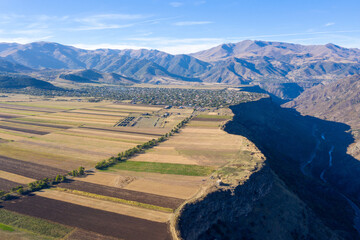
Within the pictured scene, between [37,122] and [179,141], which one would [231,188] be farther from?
[37,122]

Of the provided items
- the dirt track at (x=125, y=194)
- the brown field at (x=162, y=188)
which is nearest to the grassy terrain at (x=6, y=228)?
the dirt track at (x=125, y=194)

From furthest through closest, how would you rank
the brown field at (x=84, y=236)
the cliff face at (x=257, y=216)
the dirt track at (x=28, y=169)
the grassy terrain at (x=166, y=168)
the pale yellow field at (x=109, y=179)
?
the grassy terrain at (x=166, y=168) → the dirt track at (x=28, y=169) → the pale yellow field at (x=109, y=179) → the cliff face at (x=257, y=216) → the brown field at (x=84, y=236)

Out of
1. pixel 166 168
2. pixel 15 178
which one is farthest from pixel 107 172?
pixel 15 178

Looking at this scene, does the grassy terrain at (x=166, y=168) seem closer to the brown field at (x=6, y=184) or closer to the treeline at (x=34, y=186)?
the treeline at (x=34, y=186)

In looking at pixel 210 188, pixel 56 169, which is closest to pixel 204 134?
pixel 210 188

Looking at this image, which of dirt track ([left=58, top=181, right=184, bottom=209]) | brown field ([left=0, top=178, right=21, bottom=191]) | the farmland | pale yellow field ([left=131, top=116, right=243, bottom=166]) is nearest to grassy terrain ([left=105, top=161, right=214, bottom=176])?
the farmland

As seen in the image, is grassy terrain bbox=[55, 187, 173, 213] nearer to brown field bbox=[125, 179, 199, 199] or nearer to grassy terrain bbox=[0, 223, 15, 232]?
brown field bbox=[125, 179, 199, 199]

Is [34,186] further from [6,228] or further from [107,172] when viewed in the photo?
[107,172]
